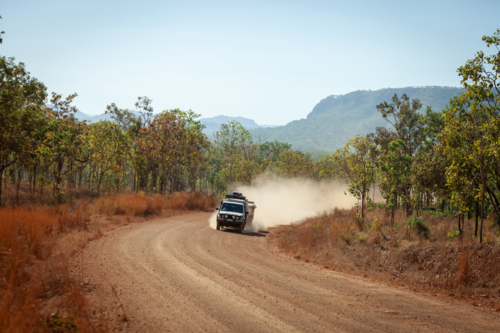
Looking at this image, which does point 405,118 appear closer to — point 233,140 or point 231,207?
point 231,207

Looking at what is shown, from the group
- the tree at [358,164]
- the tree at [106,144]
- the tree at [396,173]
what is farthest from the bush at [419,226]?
the tree at [106,144]

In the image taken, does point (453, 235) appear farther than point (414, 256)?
Yes

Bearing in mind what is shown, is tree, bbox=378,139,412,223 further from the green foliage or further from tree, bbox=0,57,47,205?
tree, bbox=0,57,47,205

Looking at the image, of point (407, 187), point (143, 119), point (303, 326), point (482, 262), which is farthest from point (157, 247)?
point (143, 119)

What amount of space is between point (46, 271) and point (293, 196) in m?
44.5

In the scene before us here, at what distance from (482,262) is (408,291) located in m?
2.82

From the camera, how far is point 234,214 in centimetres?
2116

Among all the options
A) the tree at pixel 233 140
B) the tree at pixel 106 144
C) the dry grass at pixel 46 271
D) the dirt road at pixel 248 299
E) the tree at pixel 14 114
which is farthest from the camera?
the tree at pixel 233 140

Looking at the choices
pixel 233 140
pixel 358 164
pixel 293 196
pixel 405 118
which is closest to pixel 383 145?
pixel 405 118

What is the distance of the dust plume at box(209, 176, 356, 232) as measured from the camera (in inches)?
1514

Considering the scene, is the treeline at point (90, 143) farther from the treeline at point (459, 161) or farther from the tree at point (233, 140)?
the treeline at point (459, 161)

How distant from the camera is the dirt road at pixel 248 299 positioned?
6172 millimetres

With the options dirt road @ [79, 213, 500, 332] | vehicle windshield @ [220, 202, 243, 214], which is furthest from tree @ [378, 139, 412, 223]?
dirt road @ [79, 213, 500, 332]

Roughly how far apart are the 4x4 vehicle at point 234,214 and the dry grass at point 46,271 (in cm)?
632
